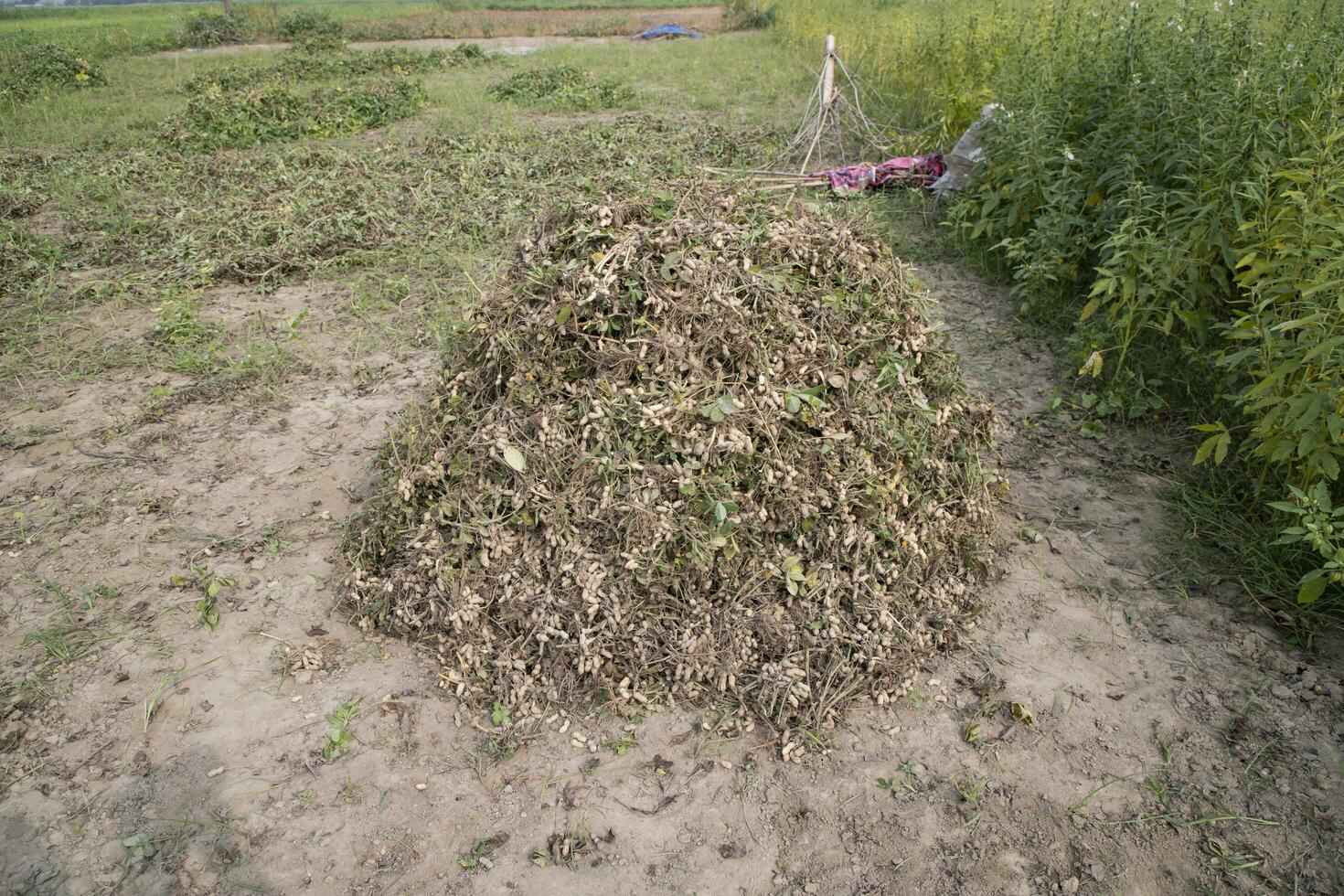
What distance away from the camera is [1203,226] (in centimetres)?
370

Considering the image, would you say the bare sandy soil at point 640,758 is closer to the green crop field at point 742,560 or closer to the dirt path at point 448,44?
the green crop field at point 742,560

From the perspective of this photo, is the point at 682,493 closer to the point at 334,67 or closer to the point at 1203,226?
the point at 1203,226

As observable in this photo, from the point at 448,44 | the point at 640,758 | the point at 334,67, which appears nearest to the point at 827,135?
the point at 640,758

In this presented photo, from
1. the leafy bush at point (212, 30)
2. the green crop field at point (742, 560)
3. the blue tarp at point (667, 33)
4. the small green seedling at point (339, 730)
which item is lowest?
the small green seedling at point (339, 730)

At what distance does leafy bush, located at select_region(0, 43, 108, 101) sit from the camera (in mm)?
10297

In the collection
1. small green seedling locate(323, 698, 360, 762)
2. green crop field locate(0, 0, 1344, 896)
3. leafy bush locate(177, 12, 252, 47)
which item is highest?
leafy bush locate(177, 12, 252, 47)

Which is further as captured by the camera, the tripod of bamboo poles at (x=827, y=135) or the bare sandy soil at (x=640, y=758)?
the tripod of bamboo poles at (x=827, y=135)

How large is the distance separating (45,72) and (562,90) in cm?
678

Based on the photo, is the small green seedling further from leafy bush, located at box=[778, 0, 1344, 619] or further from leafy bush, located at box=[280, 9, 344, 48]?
leafy bush, located at box=[280, 9, 344, 48]

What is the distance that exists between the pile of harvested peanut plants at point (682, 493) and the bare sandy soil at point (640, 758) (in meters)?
0.16

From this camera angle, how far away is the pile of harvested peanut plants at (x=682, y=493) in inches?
103

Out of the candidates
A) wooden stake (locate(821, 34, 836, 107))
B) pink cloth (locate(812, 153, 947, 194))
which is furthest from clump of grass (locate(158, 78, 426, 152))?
pink cloth (locate(812, 153, 947, 194))

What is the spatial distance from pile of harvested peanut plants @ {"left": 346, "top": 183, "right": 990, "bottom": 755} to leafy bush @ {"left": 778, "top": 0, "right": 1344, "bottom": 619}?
1065mm

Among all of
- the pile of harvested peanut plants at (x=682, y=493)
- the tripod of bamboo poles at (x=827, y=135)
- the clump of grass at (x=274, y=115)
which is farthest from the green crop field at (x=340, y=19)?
the pile of harvested peanut plants at (x=682, y=493)
